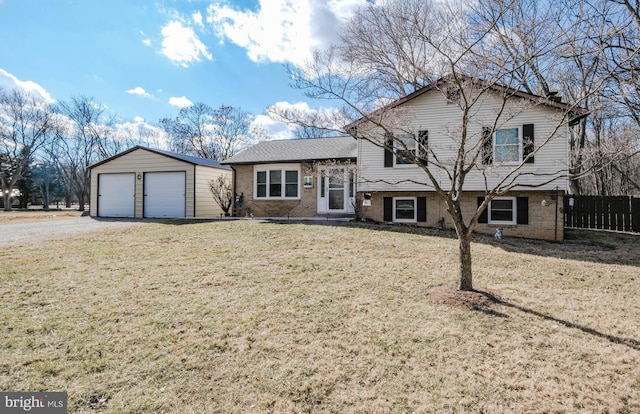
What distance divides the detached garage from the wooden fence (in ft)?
54.7

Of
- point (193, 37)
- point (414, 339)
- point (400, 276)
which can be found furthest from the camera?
point (193, 37)

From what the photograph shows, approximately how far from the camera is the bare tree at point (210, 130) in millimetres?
35250

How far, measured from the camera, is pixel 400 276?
6.16 metres

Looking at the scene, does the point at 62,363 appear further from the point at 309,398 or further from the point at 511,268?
the point at 511,268

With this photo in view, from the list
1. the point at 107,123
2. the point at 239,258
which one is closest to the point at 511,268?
the point at 239,258

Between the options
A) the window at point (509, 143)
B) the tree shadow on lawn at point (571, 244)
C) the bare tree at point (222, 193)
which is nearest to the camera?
the tree shadow on lawn at point (571, 244)

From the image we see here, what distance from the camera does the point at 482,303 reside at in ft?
15.9

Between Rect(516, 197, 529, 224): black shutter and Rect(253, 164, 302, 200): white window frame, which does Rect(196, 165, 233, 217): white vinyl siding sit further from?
Rect(516, 197, 529, 224): black shutter

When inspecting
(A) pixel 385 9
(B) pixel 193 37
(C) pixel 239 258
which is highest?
(B) pixel 193 37

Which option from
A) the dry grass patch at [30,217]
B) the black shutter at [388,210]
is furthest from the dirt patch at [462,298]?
the dry grass patch at [30,217]

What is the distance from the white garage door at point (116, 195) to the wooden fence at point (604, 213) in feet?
67.5

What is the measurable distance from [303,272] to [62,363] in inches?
147

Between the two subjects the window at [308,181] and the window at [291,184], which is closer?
the window at [308,181]

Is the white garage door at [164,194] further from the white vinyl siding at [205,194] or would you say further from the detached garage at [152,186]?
the white vinyl siding at [205,194]
